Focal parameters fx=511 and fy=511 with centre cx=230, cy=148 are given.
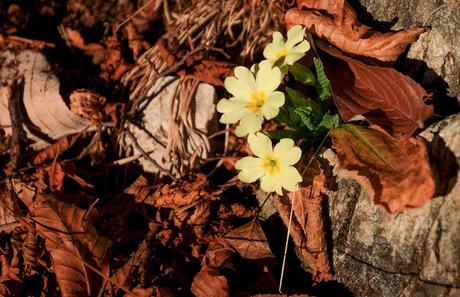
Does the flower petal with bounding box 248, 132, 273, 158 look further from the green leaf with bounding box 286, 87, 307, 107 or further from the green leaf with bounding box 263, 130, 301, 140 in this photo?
the green leaf with bounding box 286, 87, 307, 107

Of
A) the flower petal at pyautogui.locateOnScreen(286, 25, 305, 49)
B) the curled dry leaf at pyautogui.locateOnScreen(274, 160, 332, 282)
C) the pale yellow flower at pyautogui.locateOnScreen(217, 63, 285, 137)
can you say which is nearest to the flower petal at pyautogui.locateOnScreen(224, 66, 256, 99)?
the pale yellow flower at pyautogui.locateOnScreen(217, 63, 285, 137)

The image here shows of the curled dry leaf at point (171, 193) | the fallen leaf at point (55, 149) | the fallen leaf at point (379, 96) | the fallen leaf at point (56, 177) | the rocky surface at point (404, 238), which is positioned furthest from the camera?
the fallen leaf at point (55, 149)

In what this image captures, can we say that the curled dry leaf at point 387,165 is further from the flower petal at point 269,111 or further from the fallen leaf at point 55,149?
the fallen leaf at point 55,149

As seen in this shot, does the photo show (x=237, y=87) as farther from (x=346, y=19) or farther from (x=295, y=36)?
(x=346, y=19)

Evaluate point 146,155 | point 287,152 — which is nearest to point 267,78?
point 287,152

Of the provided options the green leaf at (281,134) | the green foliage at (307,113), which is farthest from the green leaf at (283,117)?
the green leaf at (281,134)
